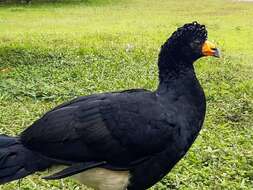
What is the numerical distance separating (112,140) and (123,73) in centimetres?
588

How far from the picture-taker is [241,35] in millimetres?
16625

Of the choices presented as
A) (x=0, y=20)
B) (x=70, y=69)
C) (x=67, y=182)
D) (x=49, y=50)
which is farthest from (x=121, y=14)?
(x=67, y=182)

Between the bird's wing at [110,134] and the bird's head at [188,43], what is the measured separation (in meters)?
0.48

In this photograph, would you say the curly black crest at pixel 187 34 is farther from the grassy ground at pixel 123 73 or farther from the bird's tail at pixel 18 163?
the grassy ground at pixel 123 73

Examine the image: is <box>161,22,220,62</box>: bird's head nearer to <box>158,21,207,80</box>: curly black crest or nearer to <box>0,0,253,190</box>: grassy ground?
<box>158,21,207,80</box>: curly black crest

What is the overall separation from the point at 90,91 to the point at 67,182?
3401mm

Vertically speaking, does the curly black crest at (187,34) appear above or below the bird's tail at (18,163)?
above

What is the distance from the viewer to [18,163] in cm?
446

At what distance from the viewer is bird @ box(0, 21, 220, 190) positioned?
438cm

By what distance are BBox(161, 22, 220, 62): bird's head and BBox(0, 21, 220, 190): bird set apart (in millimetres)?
280

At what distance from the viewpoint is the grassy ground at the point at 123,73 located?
6.05 metres

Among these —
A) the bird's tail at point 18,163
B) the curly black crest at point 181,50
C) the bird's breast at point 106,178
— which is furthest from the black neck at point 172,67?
the bird's tail at point 18,163

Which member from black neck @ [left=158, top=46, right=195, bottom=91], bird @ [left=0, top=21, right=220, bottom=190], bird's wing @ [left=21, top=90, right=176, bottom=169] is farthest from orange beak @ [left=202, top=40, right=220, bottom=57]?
bird's wing @ [left=21, top=90, right=176, bottom=169]

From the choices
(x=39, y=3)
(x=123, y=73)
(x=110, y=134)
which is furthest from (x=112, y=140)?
(x=39, y=3)
